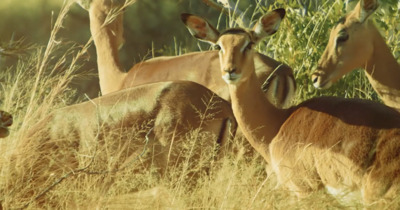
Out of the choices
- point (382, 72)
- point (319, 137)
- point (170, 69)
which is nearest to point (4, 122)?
point (319, 137)

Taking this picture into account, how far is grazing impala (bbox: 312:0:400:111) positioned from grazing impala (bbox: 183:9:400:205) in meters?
1.08

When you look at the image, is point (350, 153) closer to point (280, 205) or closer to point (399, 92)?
point (280, 205)

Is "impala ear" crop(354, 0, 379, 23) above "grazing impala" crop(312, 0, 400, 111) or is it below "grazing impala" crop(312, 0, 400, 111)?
above

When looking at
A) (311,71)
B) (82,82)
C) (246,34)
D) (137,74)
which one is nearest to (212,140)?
(246,34)

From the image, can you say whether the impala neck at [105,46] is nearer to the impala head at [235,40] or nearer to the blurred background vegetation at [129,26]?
the blurred background vegetation at [129,26]

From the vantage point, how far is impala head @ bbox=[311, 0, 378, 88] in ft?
25.4

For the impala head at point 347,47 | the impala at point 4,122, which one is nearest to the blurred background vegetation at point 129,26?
the impala head at point 347,47

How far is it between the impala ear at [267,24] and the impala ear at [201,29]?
0.92 ft

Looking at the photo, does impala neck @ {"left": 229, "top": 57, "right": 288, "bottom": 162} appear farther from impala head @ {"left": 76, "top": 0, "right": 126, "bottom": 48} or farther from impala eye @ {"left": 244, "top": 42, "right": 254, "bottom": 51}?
impala head @ {"left": 76, "top": 0, "right": 126, "bottom": 48}

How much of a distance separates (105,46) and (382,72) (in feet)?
9.99

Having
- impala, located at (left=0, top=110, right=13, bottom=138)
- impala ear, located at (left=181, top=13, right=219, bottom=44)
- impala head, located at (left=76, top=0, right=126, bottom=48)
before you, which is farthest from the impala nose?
impala head, located at (left=76, top=0, right=126, bottom=48)

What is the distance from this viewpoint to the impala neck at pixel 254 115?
6.67m

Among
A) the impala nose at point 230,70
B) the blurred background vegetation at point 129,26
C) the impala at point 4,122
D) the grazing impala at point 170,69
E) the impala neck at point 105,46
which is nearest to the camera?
the impala at point 4,122

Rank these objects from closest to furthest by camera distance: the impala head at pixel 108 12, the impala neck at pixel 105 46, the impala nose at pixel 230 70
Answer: the impala nose at pixel 230 70 → the impala neck at pixel 105 46 → the impala head at pixel 108 12
